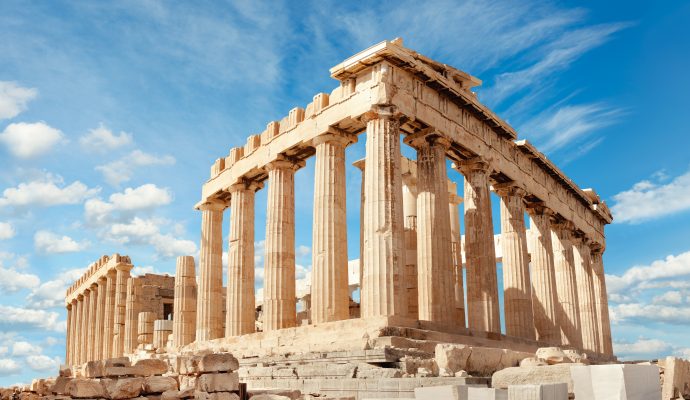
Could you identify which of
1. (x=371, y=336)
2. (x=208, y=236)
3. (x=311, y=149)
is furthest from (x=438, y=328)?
(x=208, y=236)

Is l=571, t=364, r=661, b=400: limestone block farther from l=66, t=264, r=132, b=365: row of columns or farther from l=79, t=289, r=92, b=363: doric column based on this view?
l=79, t=289, r=92, b=363: doric column

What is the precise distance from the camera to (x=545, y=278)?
108ft

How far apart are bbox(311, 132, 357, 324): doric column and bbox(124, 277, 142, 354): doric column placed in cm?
2273

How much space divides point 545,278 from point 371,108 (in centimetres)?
1460

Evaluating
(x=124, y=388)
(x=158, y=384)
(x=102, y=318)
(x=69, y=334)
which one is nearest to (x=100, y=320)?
(x=102, y=318)

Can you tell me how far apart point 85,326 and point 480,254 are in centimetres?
3610

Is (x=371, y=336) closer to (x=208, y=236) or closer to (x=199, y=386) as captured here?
(x=199, y=386)

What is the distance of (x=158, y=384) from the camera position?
14.1 m

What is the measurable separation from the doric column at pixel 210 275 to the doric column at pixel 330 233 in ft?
32.0

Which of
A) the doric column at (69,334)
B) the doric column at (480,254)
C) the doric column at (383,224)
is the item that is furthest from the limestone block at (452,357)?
the doric column at (69,334)

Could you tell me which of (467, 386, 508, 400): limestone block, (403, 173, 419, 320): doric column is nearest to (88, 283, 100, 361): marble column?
(403, 173, 419, 320): doric column

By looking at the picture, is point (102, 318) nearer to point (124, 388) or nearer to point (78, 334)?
point (78, 334)

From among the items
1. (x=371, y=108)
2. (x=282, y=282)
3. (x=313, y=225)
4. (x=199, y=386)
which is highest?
(x=371, y=108)

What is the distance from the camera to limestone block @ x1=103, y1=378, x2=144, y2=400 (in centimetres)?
1366
